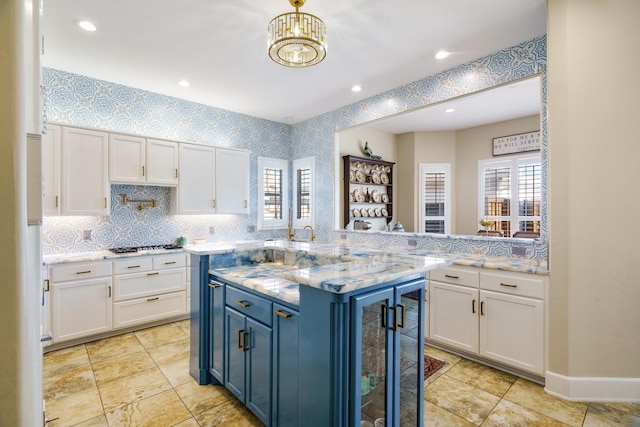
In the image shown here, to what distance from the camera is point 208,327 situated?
7.95 ft

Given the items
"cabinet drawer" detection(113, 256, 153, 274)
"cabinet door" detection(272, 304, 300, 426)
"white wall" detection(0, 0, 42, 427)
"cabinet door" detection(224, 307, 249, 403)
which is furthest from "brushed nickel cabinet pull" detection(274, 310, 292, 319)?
"cabinet drawer" detection(113, 256, 153, 274)

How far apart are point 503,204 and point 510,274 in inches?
153

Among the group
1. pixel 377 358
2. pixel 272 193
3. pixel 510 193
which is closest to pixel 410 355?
pixel 377 358

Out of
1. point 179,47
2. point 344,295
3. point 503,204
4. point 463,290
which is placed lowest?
point 463,290

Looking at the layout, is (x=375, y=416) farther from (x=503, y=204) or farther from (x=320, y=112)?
(x=503, y=204)

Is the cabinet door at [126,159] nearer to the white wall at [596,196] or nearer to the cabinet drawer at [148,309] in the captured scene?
the cabinet drawer at [148,309]

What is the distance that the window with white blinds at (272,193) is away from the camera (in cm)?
532

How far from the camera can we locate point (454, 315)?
2.94 m

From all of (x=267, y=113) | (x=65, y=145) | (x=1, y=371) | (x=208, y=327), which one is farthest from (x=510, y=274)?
(x=65, y=145)

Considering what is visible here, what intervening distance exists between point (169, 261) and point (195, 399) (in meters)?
1.96

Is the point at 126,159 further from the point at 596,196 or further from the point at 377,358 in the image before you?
the point at 596,196

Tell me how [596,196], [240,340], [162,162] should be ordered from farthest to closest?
[162,162] → [596,196] → [240,340]

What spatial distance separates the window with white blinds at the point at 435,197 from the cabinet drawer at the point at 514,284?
12.5 ft

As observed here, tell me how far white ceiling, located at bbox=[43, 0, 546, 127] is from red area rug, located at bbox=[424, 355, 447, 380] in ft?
9.82
